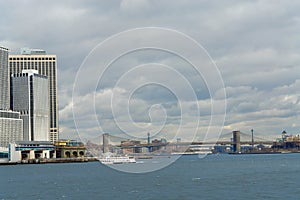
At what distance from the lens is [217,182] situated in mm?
A: 80438

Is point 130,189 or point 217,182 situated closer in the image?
point 130,189

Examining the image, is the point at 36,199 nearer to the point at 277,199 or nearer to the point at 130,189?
the point at 130,189

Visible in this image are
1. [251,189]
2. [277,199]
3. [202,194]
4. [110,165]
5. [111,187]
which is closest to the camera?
[277,199]

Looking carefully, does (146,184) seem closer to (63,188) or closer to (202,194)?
(63,188)

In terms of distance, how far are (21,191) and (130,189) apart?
16.0 metres

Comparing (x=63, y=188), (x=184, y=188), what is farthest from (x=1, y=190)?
(x=184, y=188)

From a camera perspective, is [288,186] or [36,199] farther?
[288,186]

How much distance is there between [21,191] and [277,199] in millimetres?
36649

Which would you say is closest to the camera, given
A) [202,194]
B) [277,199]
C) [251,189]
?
[277,199]

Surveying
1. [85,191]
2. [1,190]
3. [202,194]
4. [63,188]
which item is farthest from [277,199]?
[1,190]

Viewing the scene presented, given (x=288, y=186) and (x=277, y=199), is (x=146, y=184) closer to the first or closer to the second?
(x=288, y=186)

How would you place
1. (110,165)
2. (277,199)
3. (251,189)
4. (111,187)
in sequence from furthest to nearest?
1. (110,165)
2. (111,187)
3. (251,189)
4. (277,199)

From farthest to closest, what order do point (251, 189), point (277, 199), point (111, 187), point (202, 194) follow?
point (111, 187) < point (251, 189) < point (202, 194) < point (277, 199)

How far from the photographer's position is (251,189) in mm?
68500
